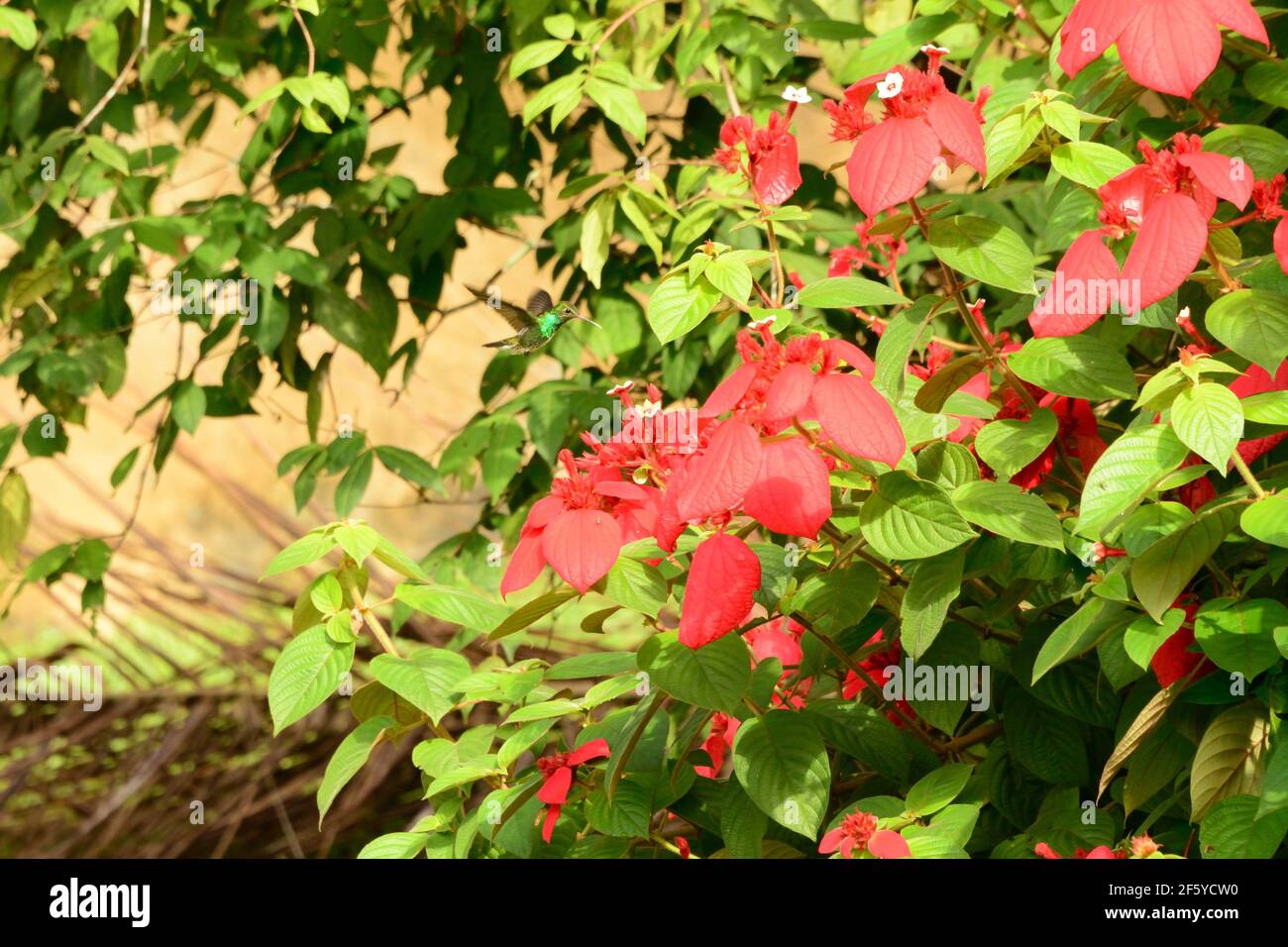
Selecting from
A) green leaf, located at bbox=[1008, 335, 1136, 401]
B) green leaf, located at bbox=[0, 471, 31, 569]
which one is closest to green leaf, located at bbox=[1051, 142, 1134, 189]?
green leaf, located at bbox=[1008, 335, 1136, 401]

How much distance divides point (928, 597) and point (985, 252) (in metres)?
0.23

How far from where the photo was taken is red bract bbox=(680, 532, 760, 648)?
830 millimetres

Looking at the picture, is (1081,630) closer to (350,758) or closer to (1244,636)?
(1244,636)

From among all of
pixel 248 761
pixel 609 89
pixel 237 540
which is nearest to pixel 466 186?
pixel 609 89

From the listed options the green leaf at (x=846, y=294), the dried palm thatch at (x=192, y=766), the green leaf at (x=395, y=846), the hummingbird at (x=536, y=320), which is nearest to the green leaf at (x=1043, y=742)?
the green leaf at (x=846, y=294)

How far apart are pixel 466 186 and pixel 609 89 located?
0.34 metres

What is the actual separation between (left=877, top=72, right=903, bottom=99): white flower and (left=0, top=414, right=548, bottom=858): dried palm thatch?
1589mm

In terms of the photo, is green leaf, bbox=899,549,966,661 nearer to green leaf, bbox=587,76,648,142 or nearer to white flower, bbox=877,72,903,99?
white flower, bbox=877,72,903,99

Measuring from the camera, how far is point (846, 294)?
901mm

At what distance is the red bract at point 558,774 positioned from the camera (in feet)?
3.15

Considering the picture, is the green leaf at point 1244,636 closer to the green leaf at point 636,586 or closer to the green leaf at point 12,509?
the green leaf at point 636,586

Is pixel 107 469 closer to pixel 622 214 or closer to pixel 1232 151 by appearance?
pixel 622 214

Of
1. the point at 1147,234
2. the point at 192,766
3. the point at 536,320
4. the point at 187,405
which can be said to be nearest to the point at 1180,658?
the point at 1147,234

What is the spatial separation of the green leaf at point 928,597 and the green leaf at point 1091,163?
256 mm
